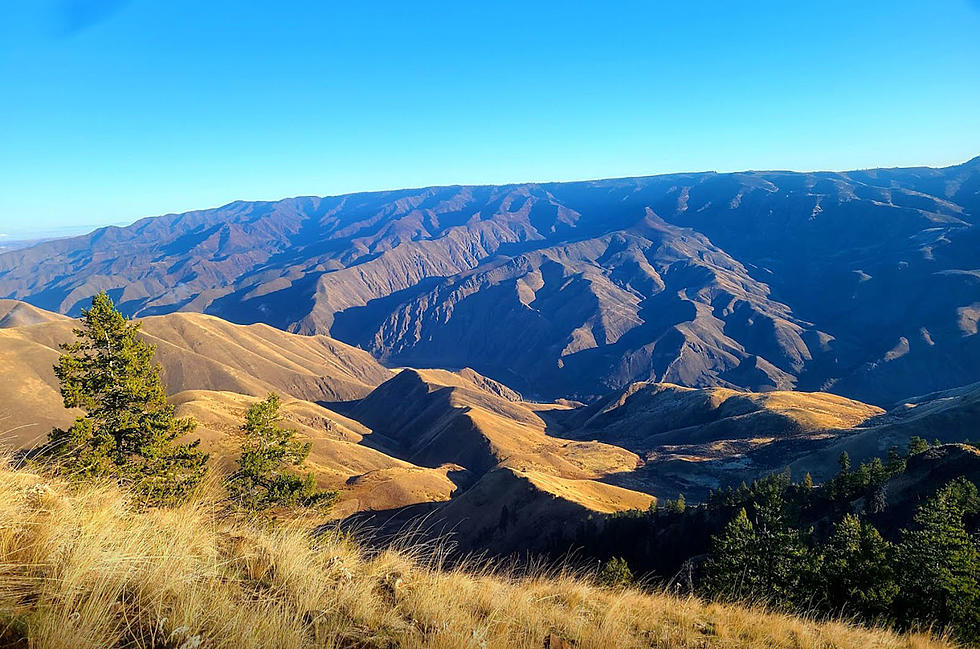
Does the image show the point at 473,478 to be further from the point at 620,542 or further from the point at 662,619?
the point at 662,619

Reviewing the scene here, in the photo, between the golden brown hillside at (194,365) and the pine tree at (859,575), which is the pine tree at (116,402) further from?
the golden brown hillside at (194,365)

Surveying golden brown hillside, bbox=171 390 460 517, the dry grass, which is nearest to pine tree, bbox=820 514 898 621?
the dry grass

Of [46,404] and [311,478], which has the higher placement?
[311,478]

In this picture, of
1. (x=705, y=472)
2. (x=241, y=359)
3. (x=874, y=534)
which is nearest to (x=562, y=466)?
(x=705, y=472)

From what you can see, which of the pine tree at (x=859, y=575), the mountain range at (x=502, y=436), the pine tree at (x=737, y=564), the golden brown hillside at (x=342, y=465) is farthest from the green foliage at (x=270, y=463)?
the golden brown hillside at (x=342, y=465)

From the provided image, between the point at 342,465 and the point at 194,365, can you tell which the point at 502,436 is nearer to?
the point at 342,465

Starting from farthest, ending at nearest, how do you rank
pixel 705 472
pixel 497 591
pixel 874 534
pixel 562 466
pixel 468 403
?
pixel 468 403
pixel 562 466
pixel 705 472
pixel 874 534
pixel 497 591

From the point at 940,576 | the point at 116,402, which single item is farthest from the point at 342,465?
the point at 940,576
